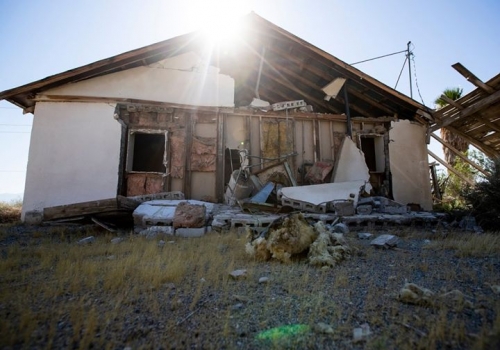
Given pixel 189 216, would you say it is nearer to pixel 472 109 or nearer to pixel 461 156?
pixel 472 109

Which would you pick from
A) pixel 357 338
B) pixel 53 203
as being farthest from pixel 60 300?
pixel 53 203

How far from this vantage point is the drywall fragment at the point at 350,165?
869 centimetres

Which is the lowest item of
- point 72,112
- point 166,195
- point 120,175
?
point 166,195

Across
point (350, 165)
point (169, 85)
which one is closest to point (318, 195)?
point (350, 165)

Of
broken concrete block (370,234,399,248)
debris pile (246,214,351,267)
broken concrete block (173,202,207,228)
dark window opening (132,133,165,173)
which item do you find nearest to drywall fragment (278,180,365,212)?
broken concrete block (370,234,399,248)

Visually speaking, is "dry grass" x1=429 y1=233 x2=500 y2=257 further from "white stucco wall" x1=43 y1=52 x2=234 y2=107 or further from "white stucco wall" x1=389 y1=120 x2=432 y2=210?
"white stucco wall" x1=43 y1=52 x2=234 y2=107

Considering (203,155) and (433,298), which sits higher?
(203,155)

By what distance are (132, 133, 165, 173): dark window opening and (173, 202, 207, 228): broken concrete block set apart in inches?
242

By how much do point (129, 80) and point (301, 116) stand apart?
19.8ft

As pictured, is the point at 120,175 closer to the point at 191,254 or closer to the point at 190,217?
the point at 190,217

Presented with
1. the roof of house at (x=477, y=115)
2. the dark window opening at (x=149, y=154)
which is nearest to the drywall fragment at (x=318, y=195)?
the roof of house at (x=477, y=115)

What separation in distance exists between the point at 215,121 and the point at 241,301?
7.17 meters

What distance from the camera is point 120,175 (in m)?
7.89

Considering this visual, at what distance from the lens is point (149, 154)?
11.8m
